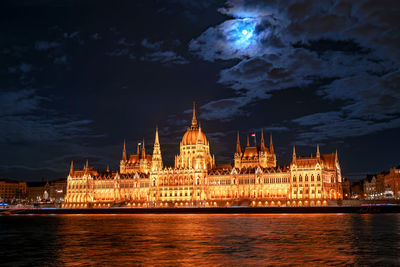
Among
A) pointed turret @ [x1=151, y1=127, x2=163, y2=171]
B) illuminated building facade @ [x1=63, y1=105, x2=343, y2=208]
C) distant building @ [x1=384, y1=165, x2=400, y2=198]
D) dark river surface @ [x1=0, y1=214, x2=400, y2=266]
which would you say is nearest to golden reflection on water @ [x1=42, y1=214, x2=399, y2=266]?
dark river surface @ [x1=0, y1=214, x2=400, y2=266]

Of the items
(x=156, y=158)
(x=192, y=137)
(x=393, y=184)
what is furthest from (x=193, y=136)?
(x=393, y=184)

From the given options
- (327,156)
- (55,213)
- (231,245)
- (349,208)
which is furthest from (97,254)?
(327,156)

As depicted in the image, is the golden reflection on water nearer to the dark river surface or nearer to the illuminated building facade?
the dark river surface

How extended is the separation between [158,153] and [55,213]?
1780 inches

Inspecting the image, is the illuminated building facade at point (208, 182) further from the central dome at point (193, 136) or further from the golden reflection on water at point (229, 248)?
the golden reflection on water at point (229, 248)

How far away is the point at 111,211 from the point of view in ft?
447

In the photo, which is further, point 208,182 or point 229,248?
point 208,182

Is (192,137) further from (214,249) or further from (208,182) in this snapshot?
(214,249)

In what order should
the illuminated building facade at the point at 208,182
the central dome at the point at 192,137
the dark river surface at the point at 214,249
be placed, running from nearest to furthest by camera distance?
the dark river surface at the point at 214,249 < the illuminated building facade at the point at 208,182 < the central dome at the point at 192,137

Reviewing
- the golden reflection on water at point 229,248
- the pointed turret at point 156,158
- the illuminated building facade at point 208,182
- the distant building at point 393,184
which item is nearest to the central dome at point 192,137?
the illuminated building facade at point 208,182

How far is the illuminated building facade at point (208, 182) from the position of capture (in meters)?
142

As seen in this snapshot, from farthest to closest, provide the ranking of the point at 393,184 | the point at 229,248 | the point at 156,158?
the point at 156,158 → the point at 393,184 → the point at 229,248

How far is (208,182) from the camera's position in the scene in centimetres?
15725

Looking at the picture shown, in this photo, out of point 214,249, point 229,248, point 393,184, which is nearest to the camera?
point 214,249
